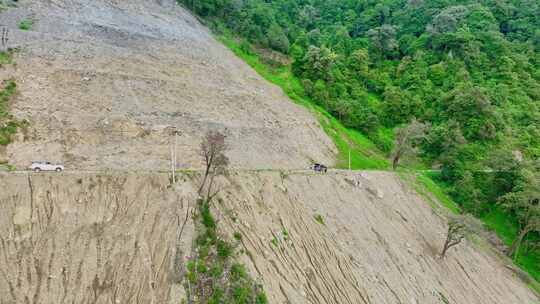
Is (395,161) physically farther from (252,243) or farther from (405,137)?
(252,243)

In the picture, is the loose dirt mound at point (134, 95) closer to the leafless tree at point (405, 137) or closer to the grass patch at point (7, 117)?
the grass patch at point (7, 117)

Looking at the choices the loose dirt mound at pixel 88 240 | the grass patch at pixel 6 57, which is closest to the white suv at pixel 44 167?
the loose dirt mound at pixel 88 240

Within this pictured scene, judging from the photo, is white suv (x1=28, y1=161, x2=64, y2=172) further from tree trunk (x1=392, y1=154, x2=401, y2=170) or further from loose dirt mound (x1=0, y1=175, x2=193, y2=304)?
tree trunk (x1=392, y1=154, x2=401, y2=170)


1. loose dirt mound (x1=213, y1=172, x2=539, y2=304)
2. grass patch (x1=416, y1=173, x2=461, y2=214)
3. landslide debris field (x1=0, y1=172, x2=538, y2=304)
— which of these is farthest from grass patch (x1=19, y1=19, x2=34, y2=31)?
grass patch (x1=416, y1=173, x2=461, y2=214)

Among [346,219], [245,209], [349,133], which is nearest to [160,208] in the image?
[245,209]

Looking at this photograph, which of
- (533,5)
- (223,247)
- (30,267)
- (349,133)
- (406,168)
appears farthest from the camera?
(533,5)

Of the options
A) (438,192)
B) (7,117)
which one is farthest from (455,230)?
(7,117)

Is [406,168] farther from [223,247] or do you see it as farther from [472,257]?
[223,247]
